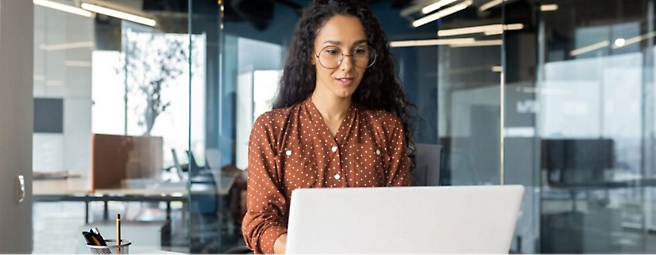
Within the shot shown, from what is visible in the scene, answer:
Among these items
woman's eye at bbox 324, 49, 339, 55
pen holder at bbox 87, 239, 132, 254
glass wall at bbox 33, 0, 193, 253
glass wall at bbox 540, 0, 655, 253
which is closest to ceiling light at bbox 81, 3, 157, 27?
glass wall at bbox 33, 0, 193, 253

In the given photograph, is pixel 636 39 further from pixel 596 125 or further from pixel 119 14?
pixel 119 14

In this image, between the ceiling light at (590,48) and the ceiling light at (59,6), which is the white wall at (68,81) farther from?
the ceiling light at (590,48)

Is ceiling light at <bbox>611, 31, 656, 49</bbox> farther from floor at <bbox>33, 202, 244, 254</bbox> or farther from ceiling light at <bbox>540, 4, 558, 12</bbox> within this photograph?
floor at <bbox>33, 202, 244, 254</bbox>

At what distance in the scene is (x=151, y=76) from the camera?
5.66 metres

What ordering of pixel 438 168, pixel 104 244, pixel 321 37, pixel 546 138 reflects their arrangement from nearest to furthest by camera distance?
pixel 104 244, pixel 321 37, pixel 438 168, pixel 546 138

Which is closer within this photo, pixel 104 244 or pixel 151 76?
pixel 104 244

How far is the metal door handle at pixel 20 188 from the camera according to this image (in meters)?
2.70

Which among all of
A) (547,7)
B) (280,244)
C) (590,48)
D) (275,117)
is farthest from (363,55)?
(590,48)

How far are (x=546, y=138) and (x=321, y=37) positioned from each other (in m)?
3.83

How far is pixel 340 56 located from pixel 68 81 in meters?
3.42

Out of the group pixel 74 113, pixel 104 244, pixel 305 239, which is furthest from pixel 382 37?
pixel 74 113

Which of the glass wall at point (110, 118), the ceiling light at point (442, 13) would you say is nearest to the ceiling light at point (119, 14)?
the glass wall at point (110, 118)

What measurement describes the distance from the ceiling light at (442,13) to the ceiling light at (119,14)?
174cm

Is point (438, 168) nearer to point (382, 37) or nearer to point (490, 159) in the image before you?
point (382, 37)
